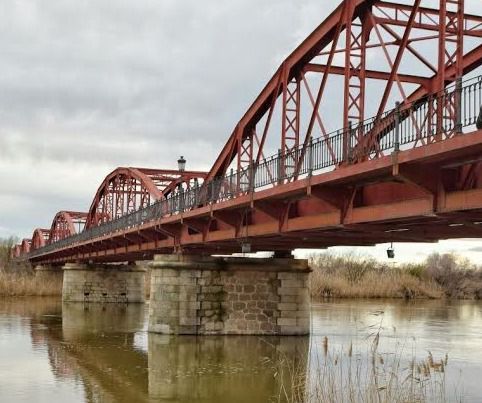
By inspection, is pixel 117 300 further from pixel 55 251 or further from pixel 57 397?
pixel 57 397

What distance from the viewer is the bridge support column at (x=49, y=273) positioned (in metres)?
82.0

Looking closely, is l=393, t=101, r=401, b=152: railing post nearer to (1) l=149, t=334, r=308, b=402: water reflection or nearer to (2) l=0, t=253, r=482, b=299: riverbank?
(1) l=149, t=334, r=308, b=402: water reflection

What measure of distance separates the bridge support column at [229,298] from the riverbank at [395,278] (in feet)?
106

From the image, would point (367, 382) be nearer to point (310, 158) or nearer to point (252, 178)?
point (310, 158)

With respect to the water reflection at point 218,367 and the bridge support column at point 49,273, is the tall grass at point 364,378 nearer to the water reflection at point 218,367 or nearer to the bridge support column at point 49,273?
the water reflection at point 218,367

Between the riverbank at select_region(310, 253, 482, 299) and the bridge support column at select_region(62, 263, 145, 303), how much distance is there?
1441 centimetres

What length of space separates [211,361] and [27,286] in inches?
1948

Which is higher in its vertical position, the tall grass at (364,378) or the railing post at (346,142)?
the railing post at (346,142)

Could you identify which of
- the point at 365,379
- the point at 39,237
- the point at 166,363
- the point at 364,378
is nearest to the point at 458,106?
the point at 365,379

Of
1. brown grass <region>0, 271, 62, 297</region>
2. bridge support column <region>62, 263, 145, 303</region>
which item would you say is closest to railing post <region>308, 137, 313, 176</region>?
bridge support column <region>62, 263, 145, 303</region>

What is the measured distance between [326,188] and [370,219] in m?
1.58

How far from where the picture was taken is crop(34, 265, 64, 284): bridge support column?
269 feet

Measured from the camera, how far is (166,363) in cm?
2305

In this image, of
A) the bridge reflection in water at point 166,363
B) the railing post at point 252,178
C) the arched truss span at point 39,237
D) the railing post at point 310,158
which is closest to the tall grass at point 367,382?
the bridge reflection in water at point 166,363
